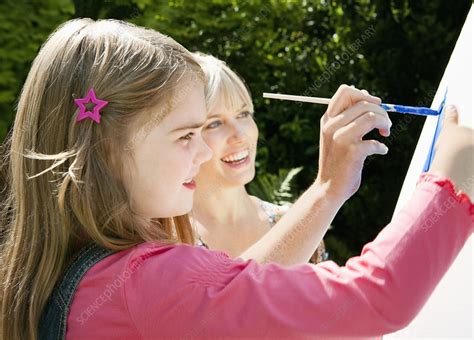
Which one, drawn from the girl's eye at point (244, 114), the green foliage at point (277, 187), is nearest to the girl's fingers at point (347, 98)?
the girl's eye at point (244, 114)

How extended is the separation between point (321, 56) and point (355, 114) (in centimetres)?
401

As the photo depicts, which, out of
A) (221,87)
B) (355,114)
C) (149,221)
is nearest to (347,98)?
(355,114)

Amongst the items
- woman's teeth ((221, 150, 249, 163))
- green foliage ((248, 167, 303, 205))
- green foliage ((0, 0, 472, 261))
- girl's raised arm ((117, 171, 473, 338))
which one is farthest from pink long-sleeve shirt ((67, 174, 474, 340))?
green foliage ((248, 167, 303, 205))

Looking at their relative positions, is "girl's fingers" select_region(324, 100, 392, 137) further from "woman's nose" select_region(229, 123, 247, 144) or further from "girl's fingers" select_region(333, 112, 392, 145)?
"woman's nose" select_region(229, 123, 247, 144)

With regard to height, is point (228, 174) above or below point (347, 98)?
below

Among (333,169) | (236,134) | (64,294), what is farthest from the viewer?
(236,134)

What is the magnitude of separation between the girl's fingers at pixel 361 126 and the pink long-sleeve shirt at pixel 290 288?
0.32 meters

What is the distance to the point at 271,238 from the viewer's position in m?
2.17

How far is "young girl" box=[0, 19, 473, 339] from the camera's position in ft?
4.22

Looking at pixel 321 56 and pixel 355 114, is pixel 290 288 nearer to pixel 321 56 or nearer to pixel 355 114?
pixel 355 114

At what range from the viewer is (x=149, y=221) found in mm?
1691

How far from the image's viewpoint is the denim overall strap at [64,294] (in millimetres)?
1538

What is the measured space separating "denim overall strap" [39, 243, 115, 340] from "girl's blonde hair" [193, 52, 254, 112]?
5.80ft

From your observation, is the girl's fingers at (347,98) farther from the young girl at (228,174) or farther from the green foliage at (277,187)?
the green foliage at (277,187)
